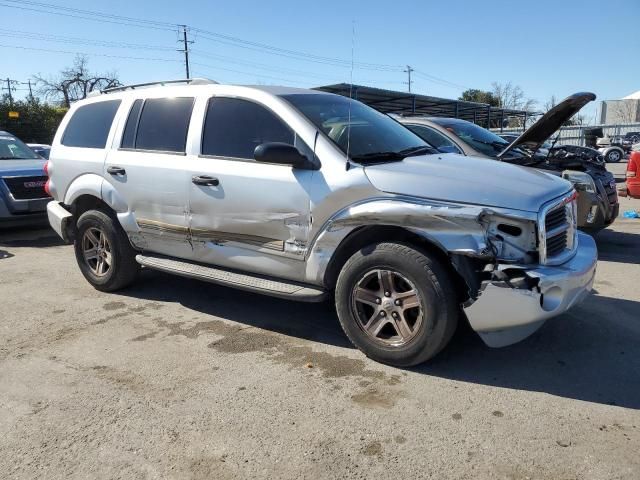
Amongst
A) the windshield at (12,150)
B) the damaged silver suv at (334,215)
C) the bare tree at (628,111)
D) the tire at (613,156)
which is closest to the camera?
the damaged silver suv at (334,215)

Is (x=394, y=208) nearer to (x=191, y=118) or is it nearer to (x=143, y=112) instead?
(x=191, y=118)

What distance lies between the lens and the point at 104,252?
5.45 m

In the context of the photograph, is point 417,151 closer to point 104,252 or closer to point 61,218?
point 104,252

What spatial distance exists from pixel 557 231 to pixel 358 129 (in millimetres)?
1677

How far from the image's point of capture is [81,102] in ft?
19.1

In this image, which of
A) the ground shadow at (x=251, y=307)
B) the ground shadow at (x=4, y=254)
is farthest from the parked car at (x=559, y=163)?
the ground shadow at (x=4, y=254)

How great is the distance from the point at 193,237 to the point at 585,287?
3058 millimetres

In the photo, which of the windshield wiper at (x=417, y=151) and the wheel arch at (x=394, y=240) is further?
the windshield wiper at (x=417, y=151)

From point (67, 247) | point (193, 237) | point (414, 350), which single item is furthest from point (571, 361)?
point (67, 247)

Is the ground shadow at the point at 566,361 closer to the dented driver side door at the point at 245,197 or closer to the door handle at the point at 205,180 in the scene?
the dented driver side door at the point at 245,197

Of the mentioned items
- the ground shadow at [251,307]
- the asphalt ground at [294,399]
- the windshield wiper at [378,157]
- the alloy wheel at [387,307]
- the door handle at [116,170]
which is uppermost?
the windshield wiper at [378,157]

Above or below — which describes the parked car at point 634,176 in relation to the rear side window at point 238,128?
below

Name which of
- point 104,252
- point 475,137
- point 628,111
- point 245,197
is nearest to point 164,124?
point 245,197

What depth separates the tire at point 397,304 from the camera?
341 cm
